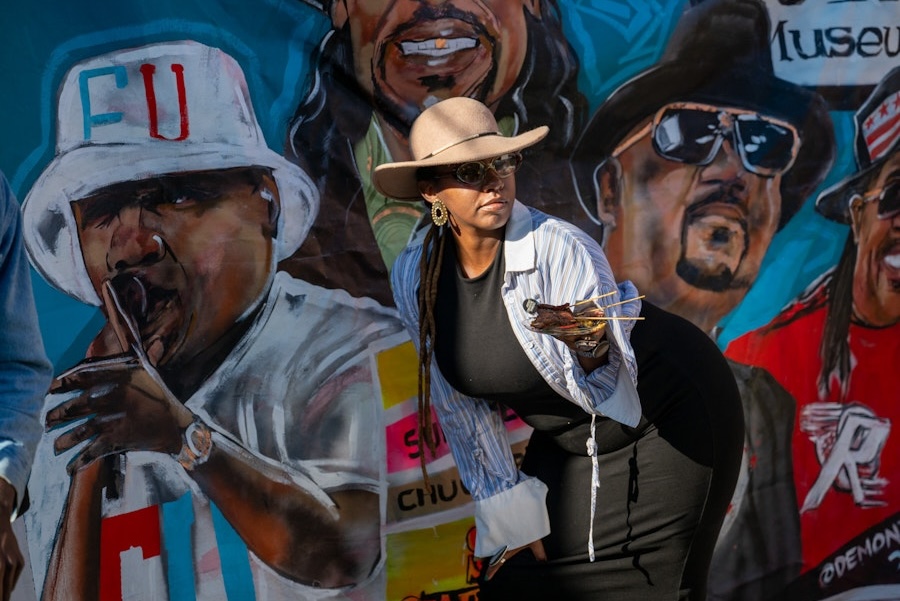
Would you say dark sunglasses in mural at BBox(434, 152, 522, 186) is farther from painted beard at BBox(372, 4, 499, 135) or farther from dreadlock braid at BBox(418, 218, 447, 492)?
painted beard at BBox(372, 4, 499, 135)

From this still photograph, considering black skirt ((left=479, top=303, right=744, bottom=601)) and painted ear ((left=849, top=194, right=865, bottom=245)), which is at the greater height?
painted ear ((left=849, top=194, right=865, bottom=245))

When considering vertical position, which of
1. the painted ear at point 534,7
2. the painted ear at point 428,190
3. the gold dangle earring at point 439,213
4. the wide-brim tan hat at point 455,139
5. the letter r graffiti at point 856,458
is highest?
the painted ear at point 534,7

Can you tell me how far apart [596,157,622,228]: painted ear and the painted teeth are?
23.3 inches

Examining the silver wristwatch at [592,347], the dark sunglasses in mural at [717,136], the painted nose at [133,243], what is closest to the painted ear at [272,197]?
the painted nose at [133,243]

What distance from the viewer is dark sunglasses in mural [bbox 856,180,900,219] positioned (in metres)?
4.07

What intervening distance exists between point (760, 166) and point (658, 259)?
471 millimetres

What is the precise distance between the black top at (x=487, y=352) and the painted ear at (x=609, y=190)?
0.93 meters

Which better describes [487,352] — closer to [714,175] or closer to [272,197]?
[272,197]

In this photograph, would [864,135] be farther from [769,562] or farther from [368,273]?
[368,273]

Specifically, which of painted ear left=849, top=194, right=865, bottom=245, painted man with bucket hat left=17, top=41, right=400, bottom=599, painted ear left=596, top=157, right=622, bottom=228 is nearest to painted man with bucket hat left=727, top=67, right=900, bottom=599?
painted ear left=849, top=194, right=865, bottom=245

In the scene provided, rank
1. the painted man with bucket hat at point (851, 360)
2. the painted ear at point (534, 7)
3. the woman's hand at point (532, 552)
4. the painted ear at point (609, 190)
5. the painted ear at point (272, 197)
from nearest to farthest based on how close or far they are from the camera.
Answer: the woman's hand at point (532, 552), the painted ear at point (272, 197), the painted ear at point (534, 7), the painted ear at point (609, 190), the painted man with bucket hat at point (851, 360)

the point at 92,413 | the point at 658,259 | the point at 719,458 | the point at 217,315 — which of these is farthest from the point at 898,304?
the point at 92,413

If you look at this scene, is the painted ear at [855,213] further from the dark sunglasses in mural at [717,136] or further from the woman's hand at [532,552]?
the woman's hand at [532,552]

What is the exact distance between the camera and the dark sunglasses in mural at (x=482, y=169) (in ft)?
9.50
